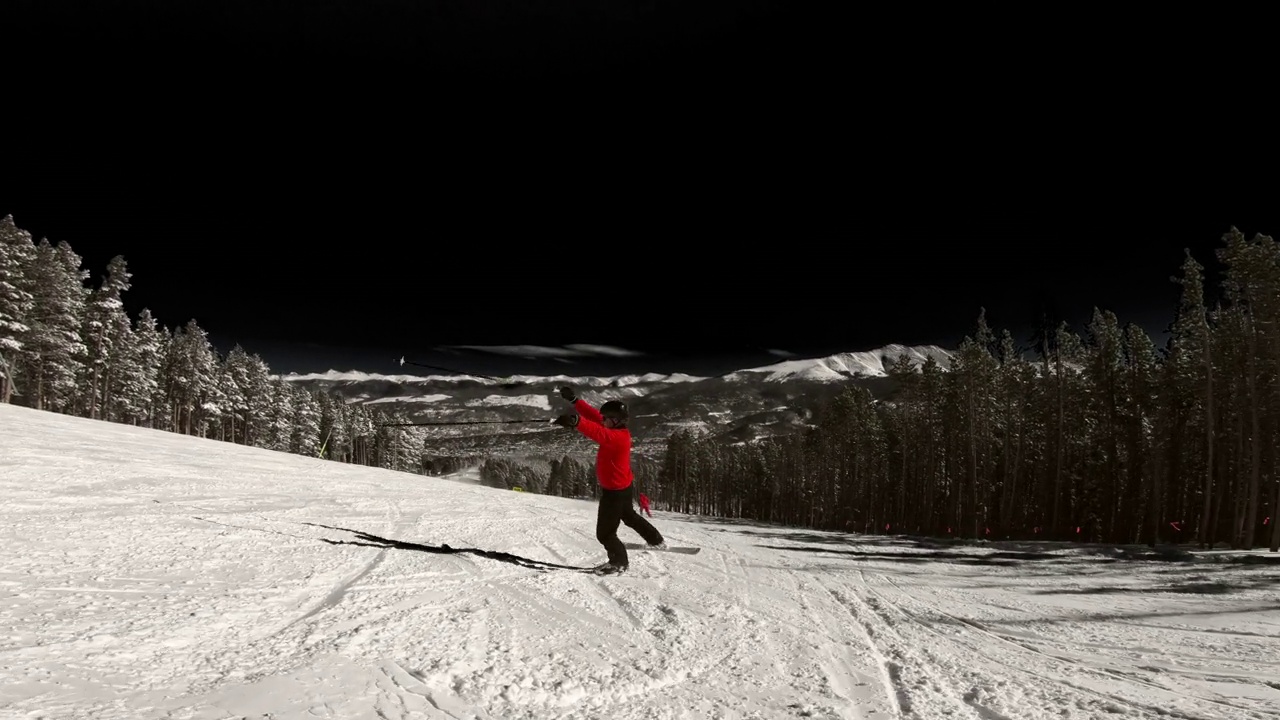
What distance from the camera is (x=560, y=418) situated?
21.8 ft

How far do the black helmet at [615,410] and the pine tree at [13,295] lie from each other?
47675 mm

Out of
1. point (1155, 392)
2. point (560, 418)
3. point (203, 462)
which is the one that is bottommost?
point (203, 462)

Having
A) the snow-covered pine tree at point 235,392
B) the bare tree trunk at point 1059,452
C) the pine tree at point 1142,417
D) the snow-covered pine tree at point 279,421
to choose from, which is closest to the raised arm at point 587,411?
the bare tree trunk at point 1059,452

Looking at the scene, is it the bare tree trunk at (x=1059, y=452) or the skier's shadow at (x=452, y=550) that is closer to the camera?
the skier's shadow at (x=452, y=550)

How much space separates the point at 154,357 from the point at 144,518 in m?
63.1

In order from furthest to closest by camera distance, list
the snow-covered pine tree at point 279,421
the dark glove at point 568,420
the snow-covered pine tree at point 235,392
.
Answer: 1. the snow-covered pine tree at point 279,421
2. the snow-covered pine tree at point 235,392
3. the dark glove at point 568,420

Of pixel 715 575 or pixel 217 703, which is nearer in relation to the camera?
pixel 217 703

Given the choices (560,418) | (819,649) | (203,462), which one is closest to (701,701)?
(819,649)

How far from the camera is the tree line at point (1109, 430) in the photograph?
27531 millimetres

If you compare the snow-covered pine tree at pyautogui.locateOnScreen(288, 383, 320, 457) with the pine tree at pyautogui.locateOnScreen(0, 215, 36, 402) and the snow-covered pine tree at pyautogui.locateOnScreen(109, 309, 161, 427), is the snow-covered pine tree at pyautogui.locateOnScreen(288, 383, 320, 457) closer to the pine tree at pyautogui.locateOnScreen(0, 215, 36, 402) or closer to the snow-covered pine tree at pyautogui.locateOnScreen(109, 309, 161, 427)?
the snow-covered pine tree at pyautogui.locateOnScreen(109, 309, 161, 427)

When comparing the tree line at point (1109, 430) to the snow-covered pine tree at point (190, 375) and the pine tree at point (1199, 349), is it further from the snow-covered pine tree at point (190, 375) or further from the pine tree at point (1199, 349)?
the snow-covered pine tree at point (190, 375)

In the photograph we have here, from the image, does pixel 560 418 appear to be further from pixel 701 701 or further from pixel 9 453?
pixel 9 453

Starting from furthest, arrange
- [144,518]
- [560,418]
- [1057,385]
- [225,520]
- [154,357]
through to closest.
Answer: [154,357]
[1057,385]
[225,520]
[144,518]
[560,418]

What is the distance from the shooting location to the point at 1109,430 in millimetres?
36844
